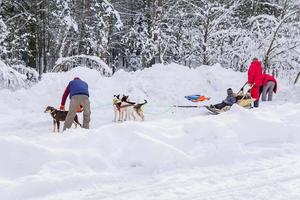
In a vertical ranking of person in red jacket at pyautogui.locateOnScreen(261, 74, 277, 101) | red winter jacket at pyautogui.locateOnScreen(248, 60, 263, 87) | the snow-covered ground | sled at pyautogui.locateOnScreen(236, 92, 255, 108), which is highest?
red winter jacket at pyautogui.locateOnScreen(248, 60, 263, 87)

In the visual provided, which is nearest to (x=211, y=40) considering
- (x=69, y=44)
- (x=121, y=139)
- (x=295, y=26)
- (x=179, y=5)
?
(x=179, y=5)

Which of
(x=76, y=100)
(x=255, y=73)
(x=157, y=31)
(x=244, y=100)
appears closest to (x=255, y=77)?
(x=255, y=73)

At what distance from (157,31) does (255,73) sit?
22.8 ft

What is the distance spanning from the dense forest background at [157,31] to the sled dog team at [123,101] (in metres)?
5.16

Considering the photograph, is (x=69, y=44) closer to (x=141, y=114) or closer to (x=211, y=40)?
(x=211, y=40)

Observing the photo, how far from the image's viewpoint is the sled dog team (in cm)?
999

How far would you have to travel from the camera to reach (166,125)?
8.34 metres

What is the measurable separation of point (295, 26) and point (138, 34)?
7.67 metres

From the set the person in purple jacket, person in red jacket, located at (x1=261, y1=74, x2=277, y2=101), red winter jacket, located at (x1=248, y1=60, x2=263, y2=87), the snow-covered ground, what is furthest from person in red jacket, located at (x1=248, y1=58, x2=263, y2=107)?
the person in purple jacket

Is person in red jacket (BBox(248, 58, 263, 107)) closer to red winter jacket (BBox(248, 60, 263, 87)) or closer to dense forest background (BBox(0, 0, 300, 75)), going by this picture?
red winter jacket (BBox(248, 60, 263, 87))

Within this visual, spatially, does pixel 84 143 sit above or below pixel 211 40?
below

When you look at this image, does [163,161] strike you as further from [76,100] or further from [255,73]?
[255,73]

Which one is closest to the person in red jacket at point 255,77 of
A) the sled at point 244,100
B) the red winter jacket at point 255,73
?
the red winter jacket at point 255,73

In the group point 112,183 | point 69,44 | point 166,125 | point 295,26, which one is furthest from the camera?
point 69,44
